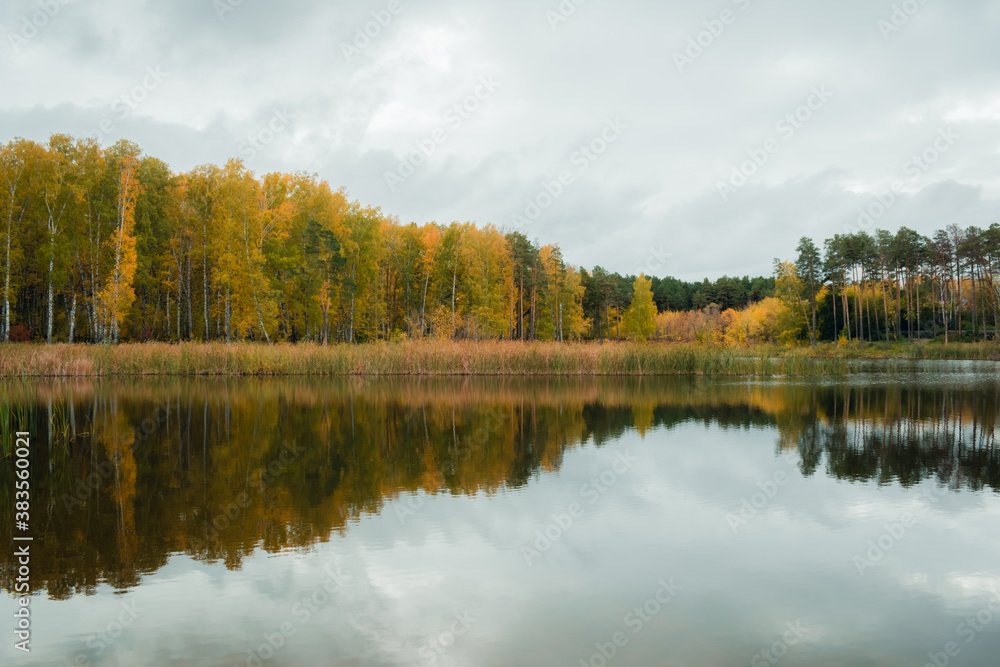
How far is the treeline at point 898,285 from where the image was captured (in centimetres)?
6069

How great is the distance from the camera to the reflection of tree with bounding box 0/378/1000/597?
20.1ft

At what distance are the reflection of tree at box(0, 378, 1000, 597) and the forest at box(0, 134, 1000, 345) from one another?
17.6 m

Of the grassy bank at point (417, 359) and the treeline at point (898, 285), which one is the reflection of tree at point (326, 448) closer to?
the grassy bank at point (417, 359)

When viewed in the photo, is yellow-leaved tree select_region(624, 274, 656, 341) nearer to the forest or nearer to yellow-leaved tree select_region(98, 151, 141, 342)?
the forest

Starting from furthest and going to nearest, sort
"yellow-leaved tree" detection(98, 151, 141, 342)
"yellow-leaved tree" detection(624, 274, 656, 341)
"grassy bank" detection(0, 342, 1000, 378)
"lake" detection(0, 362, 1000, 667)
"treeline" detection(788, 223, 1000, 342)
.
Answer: "yellow-leaved tree" detection(624, 274, 656, 341)
"treeline" detection(788, 223, 1000, 342)
"yellow-leaved tree" detection(98, 151, 141, 342)
"grassy bank" detection(0, 342, 1000, 378)
"lake" detection(0, 362, 1000, 667)

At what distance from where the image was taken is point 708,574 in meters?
5.12

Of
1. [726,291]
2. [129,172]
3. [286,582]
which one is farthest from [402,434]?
[726,291]

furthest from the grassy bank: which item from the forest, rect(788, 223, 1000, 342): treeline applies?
rect(788, 223, 1000, 342): treeline

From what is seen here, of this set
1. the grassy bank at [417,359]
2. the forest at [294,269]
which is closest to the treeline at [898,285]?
the forest at [294,269]

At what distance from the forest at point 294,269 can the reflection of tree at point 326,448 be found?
17.6 m

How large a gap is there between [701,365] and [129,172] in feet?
114

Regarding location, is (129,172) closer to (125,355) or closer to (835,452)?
(125,355)

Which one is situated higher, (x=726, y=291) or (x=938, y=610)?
(x=726, y=291)

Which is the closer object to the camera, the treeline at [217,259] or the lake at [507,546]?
the lake at [507,546]
